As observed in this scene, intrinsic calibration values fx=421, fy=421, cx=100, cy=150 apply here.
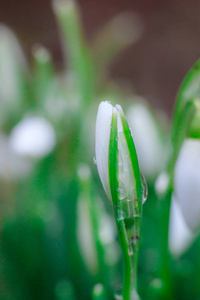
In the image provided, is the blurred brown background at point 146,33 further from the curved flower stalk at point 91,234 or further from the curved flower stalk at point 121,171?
the curved flower stalk at point 121,171

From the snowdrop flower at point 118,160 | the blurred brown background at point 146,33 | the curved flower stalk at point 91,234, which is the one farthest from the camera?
the blurred brown background at point 146,33

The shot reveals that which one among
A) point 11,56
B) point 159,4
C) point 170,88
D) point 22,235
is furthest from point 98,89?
point 159,4

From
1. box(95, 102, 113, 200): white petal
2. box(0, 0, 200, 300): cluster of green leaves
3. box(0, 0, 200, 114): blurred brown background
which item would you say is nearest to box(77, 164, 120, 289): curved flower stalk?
box(0, 0, 200, 300): cluster of green leaves

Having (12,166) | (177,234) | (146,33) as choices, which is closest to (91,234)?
(177,234)

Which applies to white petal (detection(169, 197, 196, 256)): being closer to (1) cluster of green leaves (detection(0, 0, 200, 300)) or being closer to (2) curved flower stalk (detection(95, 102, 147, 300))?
(1) cluster of green leaves (detection(0, 0, 200, 300))

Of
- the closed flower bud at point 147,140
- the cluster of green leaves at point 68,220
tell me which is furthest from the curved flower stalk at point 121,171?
the closed flower bud at point 147,140

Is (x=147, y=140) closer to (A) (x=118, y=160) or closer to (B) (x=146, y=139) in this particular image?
(B) (x=146, y=139)
